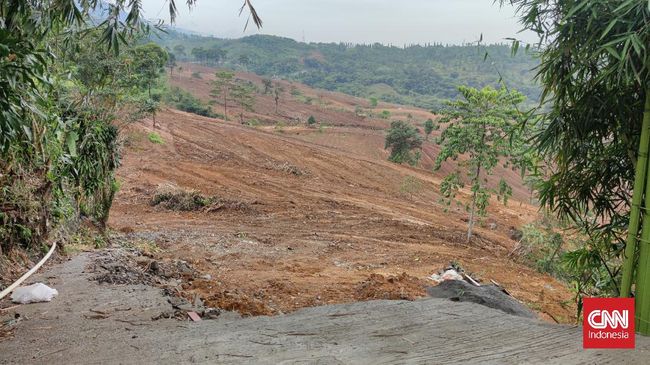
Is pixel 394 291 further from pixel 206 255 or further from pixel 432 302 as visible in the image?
pixel 206 255

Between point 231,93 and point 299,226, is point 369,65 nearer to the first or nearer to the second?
point 231,93

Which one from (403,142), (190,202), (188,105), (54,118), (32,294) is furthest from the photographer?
(188,105)

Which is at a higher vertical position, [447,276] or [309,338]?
[309,338]

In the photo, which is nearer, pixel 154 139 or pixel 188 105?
pixel 154 139

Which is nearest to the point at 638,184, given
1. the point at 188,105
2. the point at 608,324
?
the point at 608,324

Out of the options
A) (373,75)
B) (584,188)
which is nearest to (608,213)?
(584,188)

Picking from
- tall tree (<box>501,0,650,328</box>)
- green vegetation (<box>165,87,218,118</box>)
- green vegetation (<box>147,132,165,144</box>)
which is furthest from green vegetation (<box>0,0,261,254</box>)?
green vegetation (<box>165,87,218,118</box>)

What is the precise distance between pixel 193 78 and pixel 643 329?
190 ft

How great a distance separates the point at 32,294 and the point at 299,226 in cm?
739

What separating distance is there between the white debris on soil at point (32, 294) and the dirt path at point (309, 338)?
0.30ft

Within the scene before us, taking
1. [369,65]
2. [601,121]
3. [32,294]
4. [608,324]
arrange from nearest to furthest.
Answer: [608,324]
[601,121]
[32,294]
[369,65]

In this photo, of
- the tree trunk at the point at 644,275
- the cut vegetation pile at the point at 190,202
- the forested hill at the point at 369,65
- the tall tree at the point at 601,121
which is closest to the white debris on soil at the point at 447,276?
the tall tree at the point at 601,121

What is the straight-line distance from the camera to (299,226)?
10.8m

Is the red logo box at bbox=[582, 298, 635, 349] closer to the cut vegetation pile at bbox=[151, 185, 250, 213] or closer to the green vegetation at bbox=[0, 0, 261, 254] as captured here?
the green vegetation at bbox=[0, 0, 261, 254]
